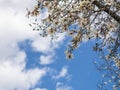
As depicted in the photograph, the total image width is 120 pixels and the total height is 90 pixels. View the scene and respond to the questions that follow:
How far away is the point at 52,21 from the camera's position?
70.0 feet

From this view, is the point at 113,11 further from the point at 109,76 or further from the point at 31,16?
the point at 109,76

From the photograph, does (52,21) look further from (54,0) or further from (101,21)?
(101,21)

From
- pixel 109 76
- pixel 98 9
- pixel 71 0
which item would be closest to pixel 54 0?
pixel 71 0

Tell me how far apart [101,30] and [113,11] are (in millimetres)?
1450

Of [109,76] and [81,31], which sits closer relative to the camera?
[81,31]

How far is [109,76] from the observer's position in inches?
1032

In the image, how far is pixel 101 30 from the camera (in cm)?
2178

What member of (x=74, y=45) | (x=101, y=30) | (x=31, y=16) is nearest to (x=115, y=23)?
(x=101, y=30)

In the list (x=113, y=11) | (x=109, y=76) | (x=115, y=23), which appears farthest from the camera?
(x=109, y=76)

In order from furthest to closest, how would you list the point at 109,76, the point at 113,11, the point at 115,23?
1. the point at 109,76
2. the point at 115,23
3. the point at 113,11

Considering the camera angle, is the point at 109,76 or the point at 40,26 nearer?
the point at 40,26

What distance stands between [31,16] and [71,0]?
2048 millimetres

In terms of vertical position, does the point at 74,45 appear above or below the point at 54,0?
below

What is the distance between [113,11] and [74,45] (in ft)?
8.23
